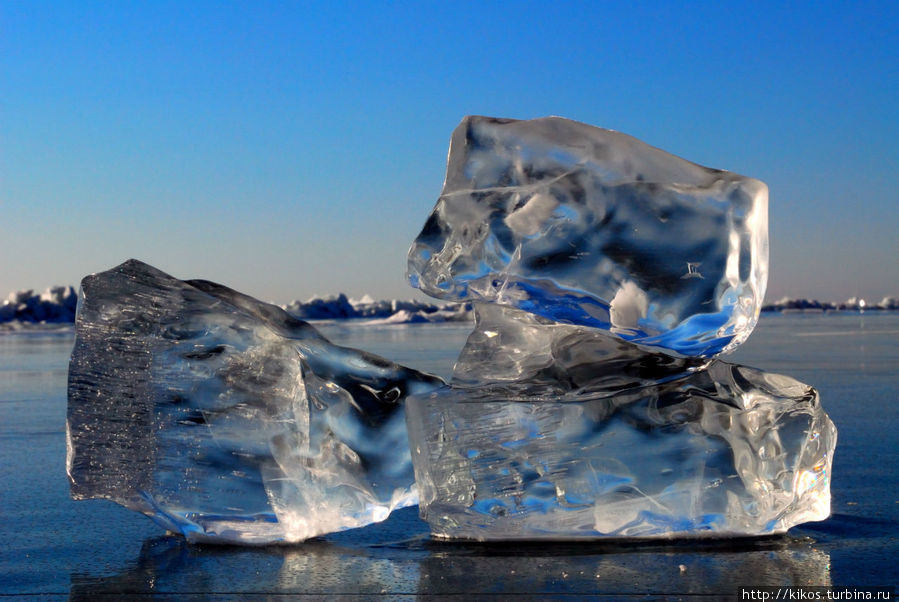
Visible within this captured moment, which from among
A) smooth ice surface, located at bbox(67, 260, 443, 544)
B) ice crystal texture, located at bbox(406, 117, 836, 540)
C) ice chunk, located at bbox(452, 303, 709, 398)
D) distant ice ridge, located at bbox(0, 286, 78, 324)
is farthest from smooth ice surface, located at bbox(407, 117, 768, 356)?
distant ice ridge, located at bbox(0, 286, 78, 324)

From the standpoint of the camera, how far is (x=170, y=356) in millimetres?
2867

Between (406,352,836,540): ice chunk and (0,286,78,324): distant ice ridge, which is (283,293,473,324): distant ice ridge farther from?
(406,352,836,540): ice chunk

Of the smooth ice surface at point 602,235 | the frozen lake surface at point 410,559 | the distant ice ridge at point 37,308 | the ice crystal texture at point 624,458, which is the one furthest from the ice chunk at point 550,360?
the distant ice ridge at point 37,308

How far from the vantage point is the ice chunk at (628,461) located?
8.70 ft

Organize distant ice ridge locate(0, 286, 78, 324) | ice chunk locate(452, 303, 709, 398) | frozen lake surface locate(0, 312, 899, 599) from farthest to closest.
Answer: distant ice ridge locate(0, 286, 78, 324)
ice chunk locate(452, 303, 709, 398)
frozen lake surface locate(0, 312, 899, 599)

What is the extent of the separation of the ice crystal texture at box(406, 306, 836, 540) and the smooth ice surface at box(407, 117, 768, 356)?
20 centimetres

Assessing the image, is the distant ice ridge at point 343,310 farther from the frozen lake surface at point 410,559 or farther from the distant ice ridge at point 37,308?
the frozen lake surface at point 410,559

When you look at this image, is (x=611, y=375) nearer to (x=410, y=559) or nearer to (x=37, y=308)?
(x=410, y=559)

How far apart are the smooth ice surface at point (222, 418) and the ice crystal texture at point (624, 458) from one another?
0.22 m

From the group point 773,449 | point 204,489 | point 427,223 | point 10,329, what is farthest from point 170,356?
point 10,329

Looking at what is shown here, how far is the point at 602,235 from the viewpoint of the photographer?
2.64 metres

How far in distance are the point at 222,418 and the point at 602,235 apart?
4.29ft

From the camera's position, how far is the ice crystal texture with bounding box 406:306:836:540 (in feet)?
8.70

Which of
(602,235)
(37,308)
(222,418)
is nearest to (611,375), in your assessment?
(602,235)
